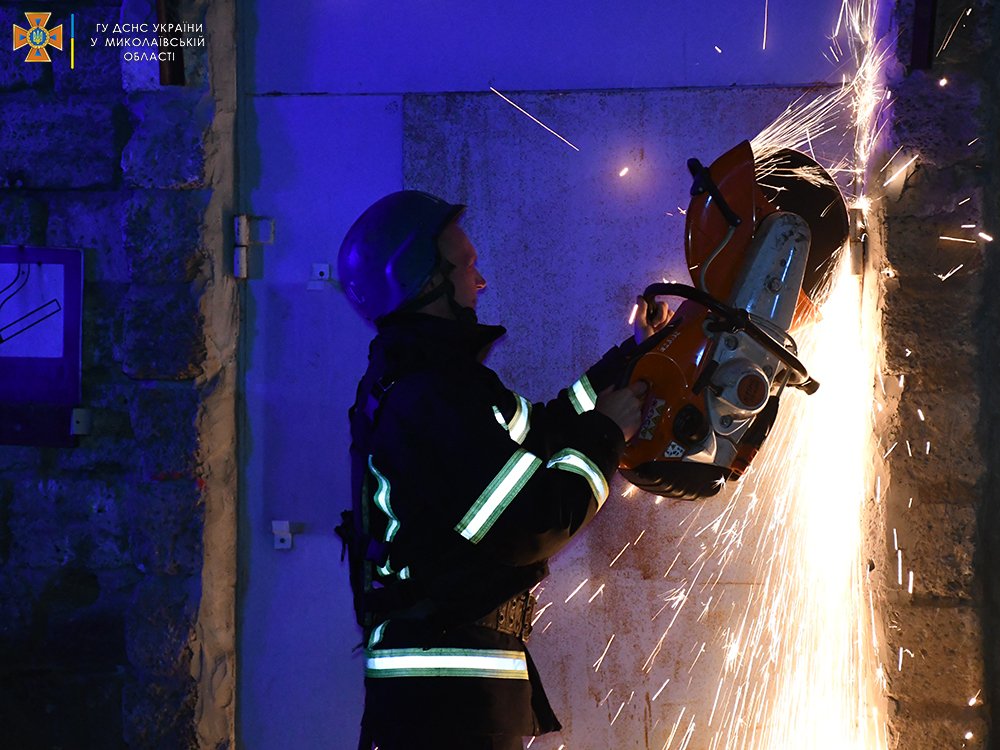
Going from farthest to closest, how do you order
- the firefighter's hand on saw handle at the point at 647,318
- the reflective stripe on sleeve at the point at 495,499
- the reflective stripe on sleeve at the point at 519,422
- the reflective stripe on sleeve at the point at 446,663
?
the firefighter's hand on saw handle at the point at 647,318, the reflective stripe on sleeve at the point at 519,422, the reflective stripe on sleeve at the point at 446,663, the reflective stripe on sleeve at the point at 495,499

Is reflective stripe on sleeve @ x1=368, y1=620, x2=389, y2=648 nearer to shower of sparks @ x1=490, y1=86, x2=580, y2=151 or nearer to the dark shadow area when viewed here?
shower of sparks @ x1=490, y1=86, x2=580, y2=151

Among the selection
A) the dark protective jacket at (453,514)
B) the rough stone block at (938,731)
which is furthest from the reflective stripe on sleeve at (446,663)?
the rough stone block at (938,731)

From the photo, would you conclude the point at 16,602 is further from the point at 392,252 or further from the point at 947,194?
the point at 947,194

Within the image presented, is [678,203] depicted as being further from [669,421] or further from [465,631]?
[465,631]

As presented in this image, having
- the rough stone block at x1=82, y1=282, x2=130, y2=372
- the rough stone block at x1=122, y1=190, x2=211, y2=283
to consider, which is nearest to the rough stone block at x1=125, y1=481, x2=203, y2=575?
the rough stone block at x1=82, y1=282, x2=130, y2=372

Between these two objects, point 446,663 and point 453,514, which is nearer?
point 453,514

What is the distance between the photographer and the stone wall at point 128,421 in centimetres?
310

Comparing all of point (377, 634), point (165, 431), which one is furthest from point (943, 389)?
point (165, 431)

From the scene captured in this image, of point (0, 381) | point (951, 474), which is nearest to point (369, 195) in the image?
point (0, 381)

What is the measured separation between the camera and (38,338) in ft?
10.5

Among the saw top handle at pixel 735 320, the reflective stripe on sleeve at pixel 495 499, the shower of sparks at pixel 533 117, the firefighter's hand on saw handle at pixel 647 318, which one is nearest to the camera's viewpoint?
the reflective stripe on sleeve at pixel 495 499

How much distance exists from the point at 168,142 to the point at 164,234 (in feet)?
1.14

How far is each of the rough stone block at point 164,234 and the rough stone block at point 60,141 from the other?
230 millimetres

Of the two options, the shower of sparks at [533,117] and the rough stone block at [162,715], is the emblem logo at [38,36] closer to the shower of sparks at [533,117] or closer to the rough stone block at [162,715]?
the shower of sparks at [533,117]
